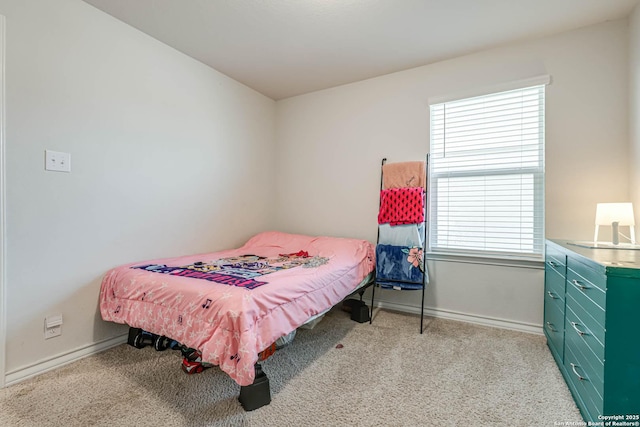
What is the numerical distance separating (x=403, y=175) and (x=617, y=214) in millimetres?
1510

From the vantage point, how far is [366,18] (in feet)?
6.98

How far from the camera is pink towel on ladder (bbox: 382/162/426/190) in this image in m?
2.74

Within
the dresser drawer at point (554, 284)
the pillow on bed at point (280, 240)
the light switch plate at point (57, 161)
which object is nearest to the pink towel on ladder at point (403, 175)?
the pillow on bed at point (280, 240)

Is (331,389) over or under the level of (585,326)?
under

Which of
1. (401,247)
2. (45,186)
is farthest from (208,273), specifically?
(401,247)

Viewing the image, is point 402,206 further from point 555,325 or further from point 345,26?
point 345,26

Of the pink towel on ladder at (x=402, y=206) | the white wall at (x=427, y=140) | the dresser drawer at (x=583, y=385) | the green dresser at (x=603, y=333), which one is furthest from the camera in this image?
the pink towel on ladder at (x=402, y=206)

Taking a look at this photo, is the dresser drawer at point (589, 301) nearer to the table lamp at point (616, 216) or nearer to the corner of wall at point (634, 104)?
the table lamp at point (616, 216)

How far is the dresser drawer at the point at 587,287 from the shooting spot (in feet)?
3.83

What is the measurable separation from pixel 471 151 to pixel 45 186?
3296 millimetres

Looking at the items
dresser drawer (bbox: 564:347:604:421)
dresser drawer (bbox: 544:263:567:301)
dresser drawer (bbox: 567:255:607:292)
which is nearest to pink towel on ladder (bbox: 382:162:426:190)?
dresser drawer (bbox: 544:263:567:301)

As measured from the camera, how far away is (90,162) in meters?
2.03

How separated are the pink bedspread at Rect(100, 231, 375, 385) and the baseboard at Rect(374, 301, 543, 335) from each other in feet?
2.29

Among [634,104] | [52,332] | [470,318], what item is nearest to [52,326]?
[52,332]
